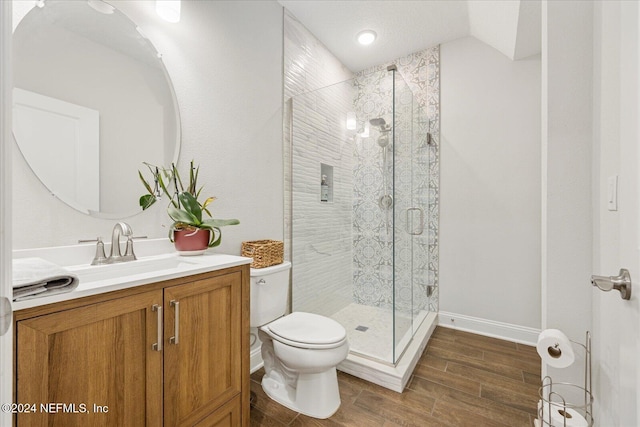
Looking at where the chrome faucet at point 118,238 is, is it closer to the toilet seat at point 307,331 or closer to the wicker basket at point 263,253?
the wicker basket at point 263,253

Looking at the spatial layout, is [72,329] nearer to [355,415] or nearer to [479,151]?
[355,415]

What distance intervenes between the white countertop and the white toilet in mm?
442

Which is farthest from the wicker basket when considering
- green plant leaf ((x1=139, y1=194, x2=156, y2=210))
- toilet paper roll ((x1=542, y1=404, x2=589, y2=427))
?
toilet paper roll ((x1=542, y1=404, x2=589, y2=427))

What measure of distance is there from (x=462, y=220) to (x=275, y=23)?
7.66 feet

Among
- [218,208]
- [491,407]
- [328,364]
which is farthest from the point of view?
[218,208]

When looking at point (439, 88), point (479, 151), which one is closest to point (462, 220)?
point (479, 151)

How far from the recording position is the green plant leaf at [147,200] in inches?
54.3

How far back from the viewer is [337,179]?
2549mm

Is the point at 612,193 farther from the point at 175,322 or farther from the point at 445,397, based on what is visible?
the point at 175,322

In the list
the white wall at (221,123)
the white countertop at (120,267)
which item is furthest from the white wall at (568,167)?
the white wall at (221,123)

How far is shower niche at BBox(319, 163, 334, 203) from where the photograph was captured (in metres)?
2.49

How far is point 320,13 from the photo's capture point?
7.58ft

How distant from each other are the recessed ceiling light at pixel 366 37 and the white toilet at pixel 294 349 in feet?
7.08

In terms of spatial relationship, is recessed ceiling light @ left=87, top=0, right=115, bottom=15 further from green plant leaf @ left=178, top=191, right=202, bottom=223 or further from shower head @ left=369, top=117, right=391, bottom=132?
shower head @ left=369, top=117, right=391, bottom=132
